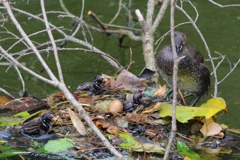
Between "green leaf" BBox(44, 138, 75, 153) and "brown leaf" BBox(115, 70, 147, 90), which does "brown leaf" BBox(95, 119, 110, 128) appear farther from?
"brown leaf" BBox(115, 70, 147, 90)

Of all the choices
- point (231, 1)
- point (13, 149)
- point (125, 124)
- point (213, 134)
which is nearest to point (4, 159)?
point (13, 149)

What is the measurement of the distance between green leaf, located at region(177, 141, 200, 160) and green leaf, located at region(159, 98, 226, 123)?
274mm

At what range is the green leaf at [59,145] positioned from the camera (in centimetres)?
602

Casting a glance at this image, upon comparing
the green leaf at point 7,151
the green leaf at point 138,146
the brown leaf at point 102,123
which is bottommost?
the green leaf at point 7,151

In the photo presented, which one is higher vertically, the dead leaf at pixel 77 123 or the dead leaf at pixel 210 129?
the dead leaf at pixel 77 123

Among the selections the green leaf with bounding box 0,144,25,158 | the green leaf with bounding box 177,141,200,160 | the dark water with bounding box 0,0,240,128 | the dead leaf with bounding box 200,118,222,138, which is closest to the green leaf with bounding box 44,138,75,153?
the green leaf with bounding box 0,144,25,158

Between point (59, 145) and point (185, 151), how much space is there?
127cm

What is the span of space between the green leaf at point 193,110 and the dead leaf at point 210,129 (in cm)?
17

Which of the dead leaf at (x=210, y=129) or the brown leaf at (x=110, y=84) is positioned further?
the brown leaf at (x=110, y=84)

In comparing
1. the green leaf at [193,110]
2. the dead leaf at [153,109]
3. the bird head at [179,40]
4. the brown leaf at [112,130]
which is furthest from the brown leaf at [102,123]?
the bird head at [179,40]

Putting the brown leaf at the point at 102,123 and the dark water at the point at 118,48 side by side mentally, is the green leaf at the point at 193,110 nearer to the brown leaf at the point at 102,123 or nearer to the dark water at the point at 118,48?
the brown leaf at the point at 102,123

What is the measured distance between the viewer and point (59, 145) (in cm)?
605

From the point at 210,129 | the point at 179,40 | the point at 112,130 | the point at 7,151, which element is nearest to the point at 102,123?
the point at 112,130

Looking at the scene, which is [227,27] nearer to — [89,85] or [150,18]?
[150,18]
